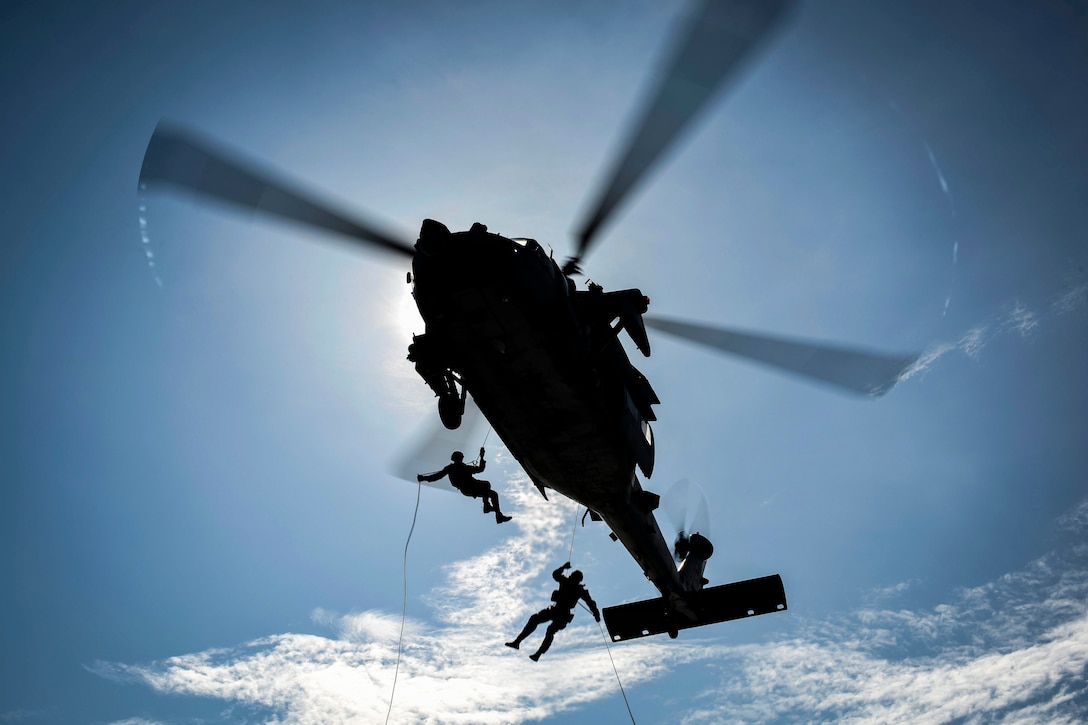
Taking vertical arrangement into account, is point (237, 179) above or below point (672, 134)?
above

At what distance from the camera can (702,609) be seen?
43.0 feet

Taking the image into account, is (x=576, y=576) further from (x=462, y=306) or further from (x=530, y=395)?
(x=462, y=306)

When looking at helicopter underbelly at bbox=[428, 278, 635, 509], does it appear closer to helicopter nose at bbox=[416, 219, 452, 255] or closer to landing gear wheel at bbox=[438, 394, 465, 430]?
landing gear wheel at bbox=[438, 394, 465, 430]

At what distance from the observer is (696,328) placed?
27.3ft

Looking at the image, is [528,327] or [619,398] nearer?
[528,327]

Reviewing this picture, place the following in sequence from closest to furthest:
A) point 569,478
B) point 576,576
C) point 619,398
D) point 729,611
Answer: point 619,398 < point 569,478 < point 576,576 < point 729,611

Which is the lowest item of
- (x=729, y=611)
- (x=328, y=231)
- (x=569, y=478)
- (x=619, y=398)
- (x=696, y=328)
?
(x=729, y=611)

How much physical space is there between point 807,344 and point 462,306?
16.3 ft

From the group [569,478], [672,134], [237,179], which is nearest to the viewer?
[672,134]

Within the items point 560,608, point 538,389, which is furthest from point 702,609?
point 538,389

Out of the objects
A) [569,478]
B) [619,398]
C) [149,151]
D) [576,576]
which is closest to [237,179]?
[149,151]

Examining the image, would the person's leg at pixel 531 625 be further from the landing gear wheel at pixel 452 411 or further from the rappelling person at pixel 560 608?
the landing gear wheel at pixel 452 411

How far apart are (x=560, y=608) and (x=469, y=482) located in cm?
296

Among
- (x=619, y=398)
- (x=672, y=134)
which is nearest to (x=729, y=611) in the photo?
(x=619, y=398)
